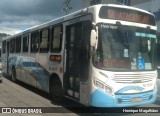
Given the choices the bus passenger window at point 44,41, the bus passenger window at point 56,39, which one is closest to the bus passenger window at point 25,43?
the bus passenger window at point 44,41

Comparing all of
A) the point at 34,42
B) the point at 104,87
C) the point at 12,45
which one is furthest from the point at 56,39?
the point at 12,45

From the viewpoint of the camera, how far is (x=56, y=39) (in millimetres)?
11656

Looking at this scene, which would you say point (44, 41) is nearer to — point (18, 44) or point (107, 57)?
point (107, 57)

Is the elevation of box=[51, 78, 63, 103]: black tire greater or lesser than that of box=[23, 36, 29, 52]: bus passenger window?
lesser

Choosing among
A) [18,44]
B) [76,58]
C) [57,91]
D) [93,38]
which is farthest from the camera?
[18,44]

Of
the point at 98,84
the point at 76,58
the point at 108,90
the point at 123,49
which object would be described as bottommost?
the point at 108,90

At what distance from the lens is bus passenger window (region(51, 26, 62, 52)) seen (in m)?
11.3

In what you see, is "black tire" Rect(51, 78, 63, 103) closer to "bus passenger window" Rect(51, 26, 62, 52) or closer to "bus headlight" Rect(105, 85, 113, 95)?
"bus passenger window" Rect(51, 26, 62, 52)

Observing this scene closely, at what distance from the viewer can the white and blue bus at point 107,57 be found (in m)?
8.83

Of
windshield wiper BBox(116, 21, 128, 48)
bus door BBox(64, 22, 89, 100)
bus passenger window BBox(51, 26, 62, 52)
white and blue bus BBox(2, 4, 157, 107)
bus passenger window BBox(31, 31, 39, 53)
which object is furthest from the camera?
bus passenger window BBox(31, 31, 39, 53)

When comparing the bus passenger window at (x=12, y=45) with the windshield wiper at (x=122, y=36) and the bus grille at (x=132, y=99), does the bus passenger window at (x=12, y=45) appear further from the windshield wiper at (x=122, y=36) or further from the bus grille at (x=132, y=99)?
the bus grille at (x=132, y=99)

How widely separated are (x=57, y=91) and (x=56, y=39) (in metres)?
1.82

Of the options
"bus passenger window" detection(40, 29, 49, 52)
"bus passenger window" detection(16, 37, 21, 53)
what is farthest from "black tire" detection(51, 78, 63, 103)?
"bus passenger window" detection(16, 37, 21, 53)

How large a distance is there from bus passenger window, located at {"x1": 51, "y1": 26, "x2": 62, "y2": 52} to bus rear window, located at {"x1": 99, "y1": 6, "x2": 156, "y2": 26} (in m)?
2.58
